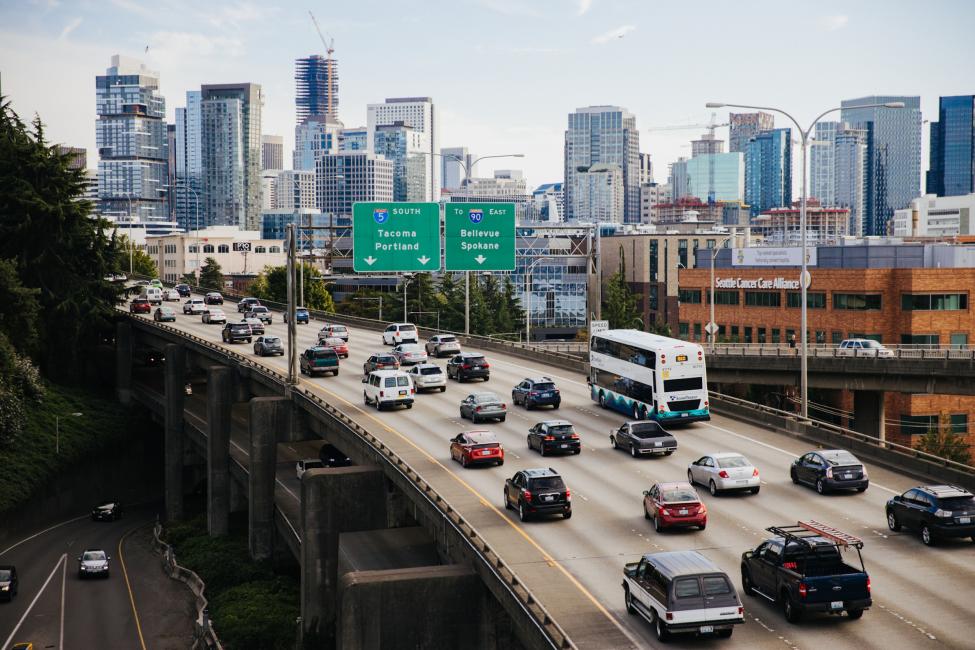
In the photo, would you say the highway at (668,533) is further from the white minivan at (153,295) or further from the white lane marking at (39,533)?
the white minivan at (153,295)

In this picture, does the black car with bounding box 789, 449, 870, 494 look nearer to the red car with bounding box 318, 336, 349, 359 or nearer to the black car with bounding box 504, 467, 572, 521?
the black car with bounding box 504, 467, 572, 521

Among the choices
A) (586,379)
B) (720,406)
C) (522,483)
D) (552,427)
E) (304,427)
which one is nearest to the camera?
(522,483)

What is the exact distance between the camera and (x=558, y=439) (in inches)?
1670

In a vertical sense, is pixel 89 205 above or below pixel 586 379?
Result: above

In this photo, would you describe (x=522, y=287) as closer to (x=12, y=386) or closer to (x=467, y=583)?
→ (x=12, y=386)

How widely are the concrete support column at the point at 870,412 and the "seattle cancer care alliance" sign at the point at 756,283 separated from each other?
2809cm

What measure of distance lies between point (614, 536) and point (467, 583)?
4531mm

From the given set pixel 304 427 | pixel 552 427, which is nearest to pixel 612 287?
pixel 304 427

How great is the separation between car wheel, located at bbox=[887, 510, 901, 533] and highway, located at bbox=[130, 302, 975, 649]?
28 cm

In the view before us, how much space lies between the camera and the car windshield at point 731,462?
35781 millimetres

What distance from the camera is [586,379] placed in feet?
210

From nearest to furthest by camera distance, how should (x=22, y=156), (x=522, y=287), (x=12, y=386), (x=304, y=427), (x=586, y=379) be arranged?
(x=304, y=427), (x=586, y=379), (x=12, y=386), (x=22, y=156), (x=522, y=287)

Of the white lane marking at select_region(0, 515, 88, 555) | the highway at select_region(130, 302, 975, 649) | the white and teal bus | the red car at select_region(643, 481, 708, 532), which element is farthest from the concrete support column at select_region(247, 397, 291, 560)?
the red car at select_region(643, 481, 708, 532)

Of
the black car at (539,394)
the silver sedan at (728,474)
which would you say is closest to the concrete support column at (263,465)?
the black car at (539,394)
